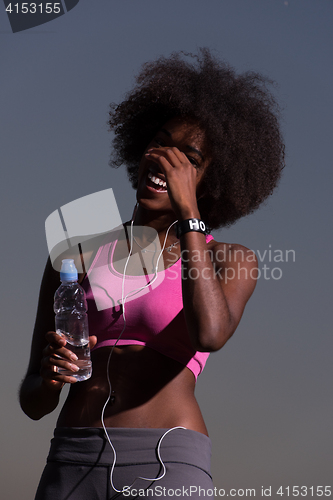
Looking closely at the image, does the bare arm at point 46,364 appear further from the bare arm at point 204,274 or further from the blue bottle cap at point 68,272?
the bare arm at point 204,274

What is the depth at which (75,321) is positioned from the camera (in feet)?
5.16

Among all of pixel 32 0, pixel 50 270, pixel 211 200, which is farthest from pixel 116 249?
pixel 32 0

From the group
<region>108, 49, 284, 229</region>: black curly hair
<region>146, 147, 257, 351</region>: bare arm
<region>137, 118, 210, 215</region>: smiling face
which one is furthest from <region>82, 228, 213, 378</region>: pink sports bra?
<region>108, 49, 284, 229</region>: black curly hair

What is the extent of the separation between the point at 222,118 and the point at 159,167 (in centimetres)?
37

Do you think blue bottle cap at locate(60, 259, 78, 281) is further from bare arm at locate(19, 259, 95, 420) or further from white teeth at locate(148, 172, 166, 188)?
white teeth at locate(148, 172, 166, 188)

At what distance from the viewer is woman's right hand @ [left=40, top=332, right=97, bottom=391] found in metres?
1.30

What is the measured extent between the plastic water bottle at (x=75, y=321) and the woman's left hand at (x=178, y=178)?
37 centimetres

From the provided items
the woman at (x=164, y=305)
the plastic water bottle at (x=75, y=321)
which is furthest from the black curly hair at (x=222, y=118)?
the plastic water bottle at (x=75, y=321)

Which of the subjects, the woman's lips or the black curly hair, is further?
the black curly hair

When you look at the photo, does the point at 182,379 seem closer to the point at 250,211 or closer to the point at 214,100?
the point at 250,211

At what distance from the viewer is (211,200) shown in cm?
200

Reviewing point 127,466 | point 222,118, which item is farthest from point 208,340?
point 222,118

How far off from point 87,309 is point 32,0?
2396mm

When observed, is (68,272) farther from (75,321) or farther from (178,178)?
(178,178)
